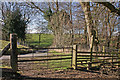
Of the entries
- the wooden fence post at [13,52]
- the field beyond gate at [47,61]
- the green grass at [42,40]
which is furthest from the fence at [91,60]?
the green grass at [42,40]

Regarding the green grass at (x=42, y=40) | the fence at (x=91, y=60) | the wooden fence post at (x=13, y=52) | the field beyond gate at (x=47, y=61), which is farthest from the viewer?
the green grass at (x=42, y=40)

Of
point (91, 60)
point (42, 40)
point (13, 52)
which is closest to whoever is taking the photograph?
point (13, 52)

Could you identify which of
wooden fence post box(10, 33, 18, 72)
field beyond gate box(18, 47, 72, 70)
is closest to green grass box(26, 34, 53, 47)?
field beyond gate box(18, 47, 72, 70)

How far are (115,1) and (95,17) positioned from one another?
3.77 ft

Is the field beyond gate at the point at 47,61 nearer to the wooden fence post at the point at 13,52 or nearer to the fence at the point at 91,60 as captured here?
the wooden fence post at the point at 13,52

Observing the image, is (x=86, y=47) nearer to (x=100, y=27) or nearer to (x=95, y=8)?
(x=100, y=27)

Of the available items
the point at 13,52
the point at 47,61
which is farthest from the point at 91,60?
the point at 13,52

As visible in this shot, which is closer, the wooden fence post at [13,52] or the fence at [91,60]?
the wooden fence post at [13,52]

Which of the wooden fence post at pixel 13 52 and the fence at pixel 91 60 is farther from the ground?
the wooden fence post at pixel 13 52

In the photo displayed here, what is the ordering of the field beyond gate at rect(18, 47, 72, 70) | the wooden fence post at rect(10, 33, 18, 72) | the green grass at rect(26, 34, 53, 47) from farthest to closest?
the green grass at rect(26, 34, 53, 47) < the field beyond gate at rect(18, 47, 72, 70) < the wooden fence post at rect(10, 33, 18, 72)

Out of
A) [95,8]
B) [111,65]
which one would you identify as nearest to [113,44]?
[111,65]

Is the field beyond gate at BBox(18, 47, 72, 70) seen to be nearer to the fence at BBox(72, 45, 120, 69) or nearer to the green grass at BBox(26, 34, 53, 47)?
the fence at BBox(72, 45, 120, 69)

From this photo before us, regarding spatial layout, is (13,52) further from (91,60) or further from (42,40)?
(42,40)

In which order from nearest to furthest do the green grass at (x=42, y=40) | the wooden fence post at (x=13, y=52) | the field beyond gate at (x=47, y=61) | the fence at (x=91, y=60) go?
the wooden fence post at (x=13, y=52) < the field beyond gate at (x=47, y=61) < the fence at (x=91, y=60) < the green grass at (x=42, y=40)
